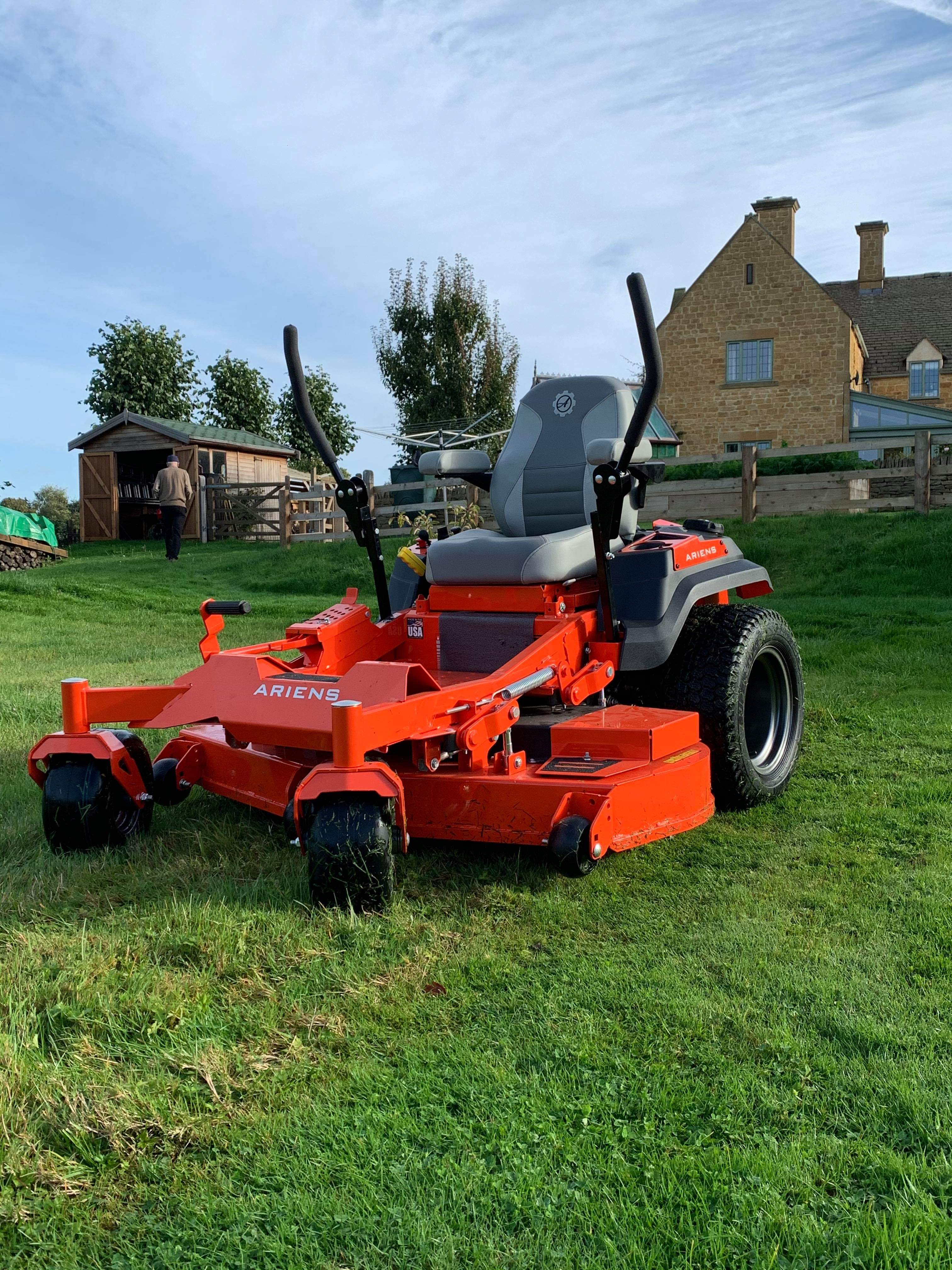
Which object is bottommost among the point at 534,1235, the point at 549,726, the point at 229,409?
the point at 534,1235

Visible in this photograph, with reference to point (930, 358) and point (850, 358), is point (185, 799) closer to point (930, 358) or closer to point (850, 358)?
point (850, 358)

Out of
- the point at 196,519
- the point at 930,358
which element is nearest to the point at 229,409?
the point at 196,519

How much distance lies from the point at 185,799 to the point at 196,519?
19.4 m

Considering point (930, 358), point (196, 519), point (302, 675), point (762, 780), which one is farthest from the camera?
point (930, 358)

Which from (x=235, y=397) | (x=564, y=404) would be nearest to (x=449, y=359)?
(x=235, y=397)

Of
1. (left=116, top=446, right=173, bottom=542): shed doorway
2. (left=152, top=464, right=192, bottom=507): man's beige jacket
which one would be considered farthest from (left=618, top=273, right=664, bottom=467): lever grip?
(left=116, top=446, right=173, bottom=542): shed doorway

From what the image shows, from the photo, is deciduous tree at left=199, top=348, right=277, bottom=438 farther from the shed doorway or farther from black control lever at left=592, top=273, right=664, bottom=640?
black control lever at left=592, top=273, right=664, bottom=640

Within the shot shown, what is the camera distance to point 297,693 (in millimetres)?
3537

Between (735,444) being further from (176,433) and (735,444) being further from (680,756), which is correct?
(680,756)

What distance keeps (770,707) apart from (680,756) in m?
1.23

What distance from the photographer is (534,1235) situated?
1.82 meters

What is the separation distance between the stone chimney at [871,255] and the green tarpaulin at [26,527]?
2805cm

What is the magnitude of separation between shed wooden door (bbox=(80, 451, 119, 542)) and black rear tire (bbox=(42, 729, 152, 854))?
2129cm

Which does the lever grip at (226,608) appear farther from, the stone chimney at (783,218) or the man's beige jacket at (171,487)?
the stone chimney at (783,218)
